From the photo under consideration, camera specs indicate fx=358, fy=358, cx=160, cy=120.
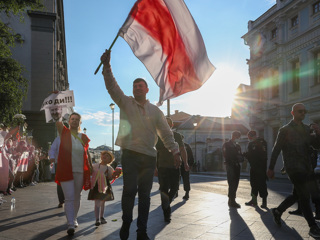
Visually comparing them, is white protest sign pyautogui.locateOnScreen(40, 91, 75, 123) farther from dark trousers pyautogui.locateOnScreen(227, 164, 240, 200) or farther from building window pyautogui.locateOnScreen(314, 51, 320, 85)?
building window pyautogui.locateOnScreen(314, 51, 320, 85)

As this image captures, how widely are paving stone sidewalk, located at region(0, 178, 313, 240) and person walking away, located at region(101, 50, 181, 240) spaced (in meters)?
0.76

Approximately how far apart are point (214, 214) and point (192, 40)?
344 cm

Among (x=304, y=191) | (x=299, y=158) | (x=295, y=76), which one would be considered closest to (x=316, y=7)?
(x=295, y=76)

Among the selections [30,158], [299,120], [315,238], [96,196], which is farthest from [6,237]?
[30,158]

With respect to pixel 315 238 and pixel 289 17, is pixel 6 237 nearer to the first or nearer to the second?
pixel 315 238

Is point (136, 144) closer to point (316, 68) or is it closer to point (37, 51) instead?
point (316, 68)

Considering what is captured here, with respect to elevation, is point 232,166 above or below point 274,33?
below

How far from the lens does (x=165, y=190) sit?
21.3 feet

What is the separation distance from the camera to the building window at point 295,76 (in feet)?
89.7

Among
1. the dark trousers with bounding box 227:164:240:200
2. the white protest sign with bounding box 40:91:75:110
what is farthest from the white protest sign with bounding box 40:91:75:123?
the dark trousers with bounding box 227:164:240:200

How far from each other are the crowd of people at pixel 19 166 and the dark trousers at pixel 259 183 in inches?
240

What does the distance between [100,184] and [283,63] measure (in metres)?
25.8

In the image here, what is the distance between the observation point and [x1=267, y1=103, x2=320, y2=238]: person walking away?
4918 millimetres

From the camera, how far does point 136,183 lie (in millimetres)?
4141
